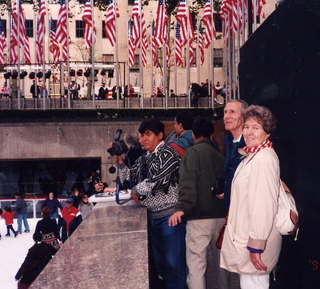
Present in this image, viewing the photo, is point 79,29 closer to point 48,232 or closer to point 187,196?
point 48,232

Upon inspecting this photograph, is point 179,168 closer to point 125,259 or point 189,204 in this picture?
point 189,204

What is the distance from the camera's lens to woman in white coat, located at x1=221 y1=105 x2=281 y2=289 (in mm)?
3039

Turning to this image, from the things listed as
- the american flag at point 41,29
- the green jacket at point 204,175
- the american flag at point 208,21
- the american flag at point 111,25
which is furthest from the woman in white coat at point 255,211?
the american flag at point 41,29

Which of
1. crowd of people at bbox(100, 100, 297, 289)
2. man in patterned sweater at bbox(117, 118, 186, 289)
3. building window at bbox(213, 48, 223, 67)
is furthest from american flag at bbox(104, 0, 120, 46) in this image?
building window at bbox(213, 48, 223, 67)

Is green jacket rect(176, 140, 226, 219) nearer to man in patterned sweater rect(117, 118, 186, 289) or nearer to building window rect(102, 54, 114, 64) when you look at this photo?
man in patterned sweater rect(117, 118, 186, 289)

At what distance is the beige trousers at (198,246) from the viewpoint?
4.62 meters

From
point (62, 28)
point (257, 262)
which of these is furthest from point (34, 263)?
point (62, 28)

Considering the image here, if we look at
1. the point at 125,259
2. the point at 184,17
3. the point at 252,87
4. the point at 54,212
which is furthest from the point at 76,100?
the point at 125,259

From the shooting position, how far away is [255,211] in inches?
119

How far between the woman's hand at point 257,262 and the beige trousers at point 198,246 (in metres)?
1.50

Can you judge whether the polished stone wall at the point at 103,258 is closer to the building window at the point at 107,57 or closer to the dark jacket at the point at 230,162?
the dark jacket at the point at 230,162

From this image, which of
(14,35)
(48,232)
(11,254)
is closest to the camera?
(48,232)

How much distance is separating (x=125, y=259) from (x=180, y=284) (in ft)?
4.80

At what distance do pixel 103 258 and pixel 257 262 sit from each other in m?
0.98
